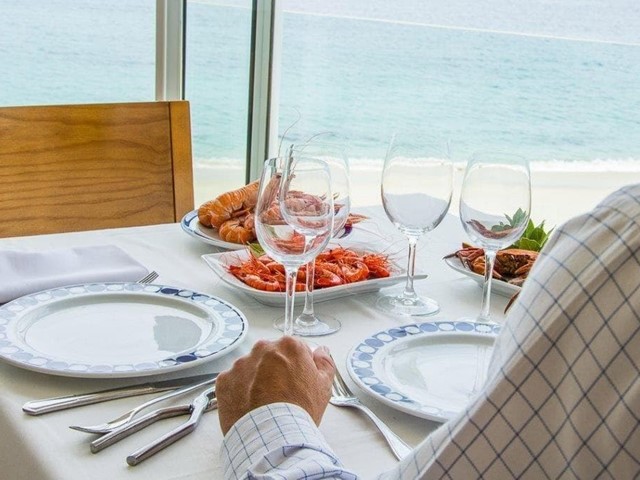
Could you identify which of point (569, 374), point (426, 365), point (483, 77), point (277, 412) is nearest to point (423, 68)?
point (483, 77)

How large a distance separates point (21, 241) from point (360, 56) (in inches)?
662

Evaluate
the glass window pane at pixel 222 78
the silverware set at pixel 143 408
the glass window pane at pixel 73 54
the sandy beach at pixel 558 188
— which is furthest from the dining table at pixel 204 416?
the glass window pane at pixel 73 54

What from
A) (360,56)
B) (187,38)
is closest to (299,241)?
(187,38)

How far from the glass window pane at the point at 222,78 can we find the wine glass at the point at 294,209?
220 centimetres

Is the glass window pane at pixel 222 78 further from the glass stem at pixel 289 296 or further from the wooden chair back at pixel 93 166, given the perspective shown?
the glass stem at pixel 289 296

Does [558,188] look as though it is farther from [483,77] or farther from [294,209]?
[294,209]

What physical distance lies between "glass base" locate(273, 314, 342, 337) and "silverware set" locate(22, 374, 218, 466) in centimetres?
18

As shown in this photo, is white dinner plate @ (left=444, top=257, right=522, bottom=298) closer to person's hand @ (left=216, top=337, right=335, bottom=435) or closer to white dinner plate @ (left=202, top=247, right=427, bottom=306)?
white dinner plate @ (left=202, top=247, right=427, bottom=306)

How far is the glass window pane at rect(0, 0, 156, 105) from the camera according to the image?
13.8m

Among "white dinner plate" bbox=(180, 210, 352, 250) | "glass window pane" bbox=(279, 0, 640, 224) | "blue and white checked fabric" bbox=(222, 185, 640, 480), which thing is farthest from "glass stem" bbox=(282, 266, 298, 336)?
"glass window pane" bbox=(279, 0, 640, 224)

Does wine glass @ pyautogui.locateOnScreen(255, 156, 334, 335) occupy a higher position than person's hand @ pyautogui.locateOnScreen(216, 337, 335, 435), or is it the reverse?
wine glass @ pyautogui.locateOnScreen(255, 156, 334, 335)

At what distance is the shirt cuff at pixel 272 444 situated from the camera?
811 mm

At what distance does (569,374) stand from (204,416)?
0.47 m

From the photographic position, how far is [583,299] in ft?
1.86
